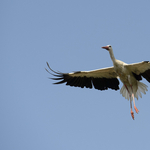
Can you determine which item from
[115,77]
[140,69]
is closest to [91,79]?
[115,77]

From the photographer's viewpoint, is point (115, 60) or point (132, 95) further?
point (132, 95)

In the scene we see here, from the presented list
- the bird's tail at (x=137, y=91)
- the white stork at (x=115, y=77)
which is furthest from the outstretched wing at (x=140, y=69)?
the bird's tail at (x=137, y=91)

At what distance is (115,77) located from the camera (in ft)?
43.3

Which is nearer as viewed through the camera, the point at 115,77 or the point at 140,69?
A: the point at 140,69

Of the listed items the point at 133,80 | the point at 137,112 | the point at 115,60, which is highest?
the point at 115,60

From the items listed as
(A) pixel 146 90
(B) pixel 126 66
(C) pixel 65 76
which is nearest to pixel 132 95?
(A) pixel 146 90

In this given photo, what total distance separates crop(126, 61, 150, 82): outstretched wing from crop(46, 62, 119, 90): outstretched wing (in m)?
0.91

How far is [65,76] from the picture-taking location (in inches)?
521

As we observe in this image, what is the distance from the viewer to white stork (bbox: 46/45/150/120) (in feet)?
39.9

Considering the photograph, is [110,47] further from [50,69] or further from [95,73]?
[50,69]

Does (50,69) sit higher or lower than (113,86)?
higher

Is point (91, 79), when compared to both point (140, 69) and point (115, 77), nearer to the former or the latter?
point (115, 77)

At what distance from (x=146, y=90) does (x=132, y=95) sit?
57 cm

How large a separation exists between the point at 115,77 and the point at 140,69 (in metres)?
1.21
